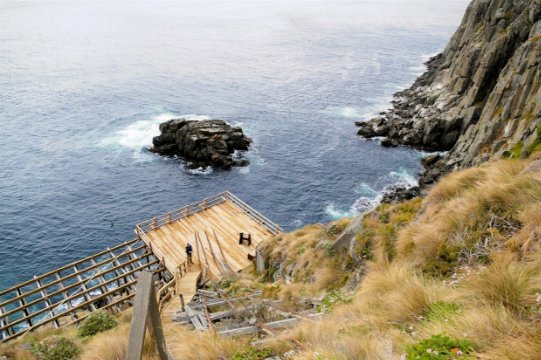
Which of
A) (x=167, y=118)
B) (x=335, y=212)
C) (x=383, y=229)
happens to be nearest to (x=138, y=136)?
(x=167, y=118)

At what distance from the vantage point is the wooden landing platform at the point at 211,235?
30.2 m

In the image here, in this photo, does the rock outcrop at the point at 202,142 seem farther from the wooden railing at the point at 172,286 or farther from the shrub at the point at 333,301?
the shrub at the point at 333,301

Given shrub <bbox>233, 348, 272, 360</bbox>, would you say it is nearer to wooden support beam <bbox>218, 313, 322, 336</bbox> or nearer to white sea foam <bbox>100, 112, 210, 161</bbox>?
wooden support beam <bbox>218, 313, 322, 336</bbox>

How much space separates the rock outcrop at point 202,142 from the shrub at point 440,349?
183ft

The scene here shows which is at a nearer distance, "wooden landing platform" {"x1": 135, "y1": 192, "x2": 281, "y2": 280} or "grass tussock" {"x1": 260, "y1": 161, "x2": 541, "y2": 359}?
"grass tussock" {"x1": 260, "y1": 161, "x2": 541, "y2": 359}

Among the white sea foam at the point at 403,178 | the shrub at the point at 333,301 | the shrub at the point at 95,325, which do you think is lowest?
the white sea foam at the point at 403,178

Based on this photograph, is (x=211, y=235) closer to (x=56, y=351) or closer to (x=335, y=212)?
(x=56, y=351)

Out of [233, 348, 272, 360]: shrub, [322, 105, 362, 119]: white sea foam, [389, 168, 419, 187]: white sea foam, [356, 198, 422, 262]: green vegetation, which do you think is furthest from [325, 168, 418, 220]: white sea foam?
[233, 348, 272, 360]: shrub

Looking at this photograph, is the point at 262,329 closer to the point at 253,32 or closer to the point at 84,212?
the point at 84,212

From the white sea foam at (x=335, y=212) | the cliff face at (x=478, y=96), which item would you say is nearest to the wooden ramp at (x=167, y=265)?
the white sea foam at (x=335, y=212)

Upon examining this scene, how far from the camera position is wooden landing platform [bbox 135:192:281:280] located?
98.9 ft

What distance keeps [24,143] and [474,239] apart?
2951 inches

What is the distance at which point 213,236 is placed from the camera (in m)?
33.4

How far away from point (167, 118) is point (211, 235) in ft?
163
